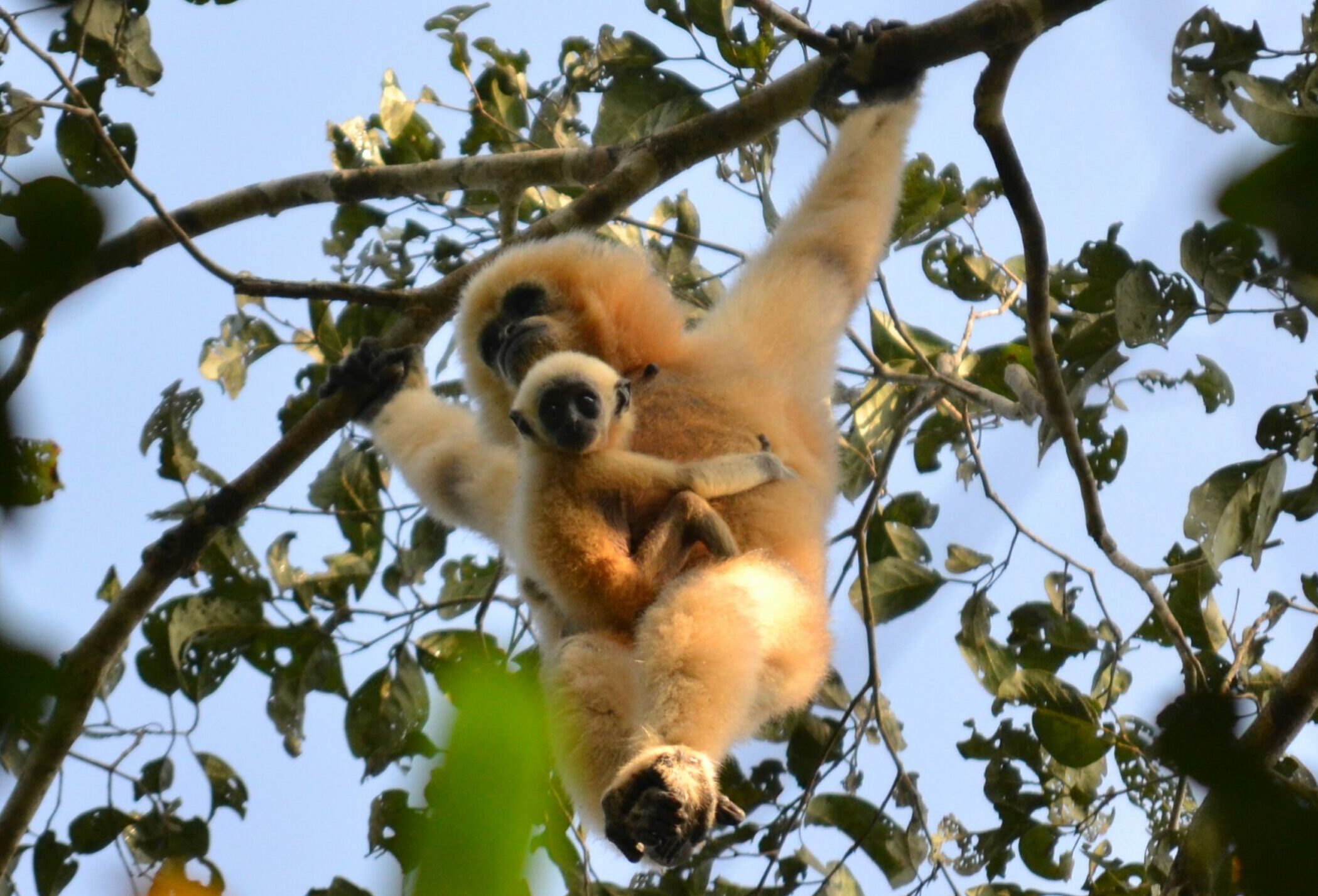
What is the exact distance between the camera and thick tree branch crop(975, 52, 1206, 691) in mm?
3246

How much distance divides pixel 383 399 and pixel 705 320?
4.36 feet

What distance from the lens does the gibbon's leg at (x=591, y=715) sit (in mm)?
3521

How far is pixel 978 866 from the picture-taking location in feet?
14.0

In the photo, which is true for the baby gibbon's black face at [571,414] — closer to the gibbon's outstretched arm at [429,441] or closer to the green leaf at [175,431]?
the gibbon's outstretched arm at [429,441]

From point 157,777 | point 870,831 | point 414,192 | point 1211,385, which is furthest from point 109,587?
point 1211,385

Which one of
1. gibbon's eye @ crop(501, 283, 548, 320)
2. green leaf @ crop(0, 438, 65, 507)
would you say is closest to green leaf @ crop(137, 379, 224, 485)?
gibbon's eye @ crop(501, 283, 548, 320)

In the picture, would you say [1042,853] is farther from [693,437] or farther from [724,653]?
[693,437]

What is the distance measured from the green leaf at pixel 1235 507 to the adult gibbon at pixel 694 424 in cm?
118

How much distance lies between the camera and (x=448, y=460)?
4.70 m

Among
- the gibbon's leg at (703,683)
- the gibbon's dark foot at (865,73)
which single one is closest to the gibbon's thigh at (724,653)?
the gibbon's leg at (703,683)

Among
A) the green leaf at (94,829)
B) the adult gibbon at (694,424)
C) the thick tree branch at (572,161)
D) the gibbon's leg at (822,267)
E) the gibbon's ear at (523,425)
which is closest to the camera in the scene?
the thick tree branch at (572,161)

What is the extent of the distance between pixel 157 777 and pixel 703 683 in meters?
2.32

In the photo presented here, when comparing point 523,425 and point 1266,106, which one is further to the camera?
point 523,425

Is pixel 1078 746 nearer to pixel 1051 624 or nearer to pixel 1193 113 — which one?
pixel 1051 624
